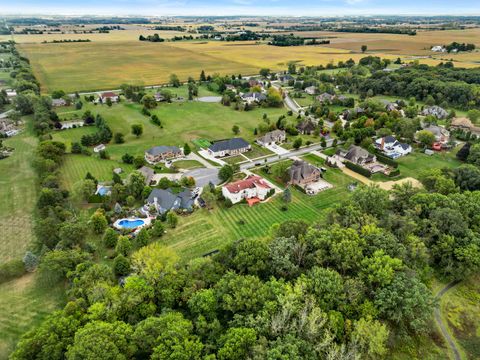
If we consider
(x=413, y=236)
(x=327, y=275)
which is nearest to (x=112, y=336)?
(x=327, y=275)

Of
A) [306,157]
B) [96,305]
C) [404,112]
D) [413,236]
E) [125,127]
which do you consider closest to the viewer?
[96,305]

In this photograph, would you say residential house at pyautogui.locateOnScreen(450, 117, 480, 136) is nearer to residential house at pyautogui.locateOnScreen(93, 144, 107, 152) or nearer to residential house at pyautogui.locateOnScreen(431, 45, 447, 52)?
residential house at pyautogui.locateOnScreen(93, 144, 107, 152)

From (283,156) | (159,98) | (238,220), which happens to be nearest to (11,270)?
(238,220)

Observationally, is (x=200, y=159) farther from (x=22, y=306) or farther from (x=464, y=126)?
(x=464, y=126)

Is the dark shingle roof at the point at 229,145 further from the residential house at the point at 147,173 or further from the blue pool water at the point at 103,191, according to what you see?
the blue pool water at the point at 103,191

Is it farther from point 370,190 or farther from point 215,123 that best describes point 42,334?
point 215,123

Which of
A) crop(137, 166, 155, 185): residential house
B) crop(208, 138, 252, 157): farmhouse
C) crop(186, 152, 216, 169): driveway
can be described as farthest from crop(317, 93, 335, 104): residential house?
crop(137, 166, 155, 185): residential house
